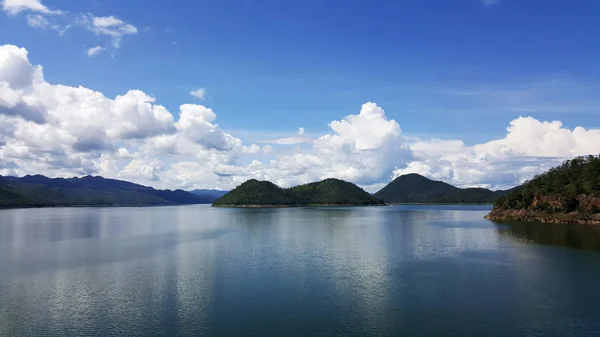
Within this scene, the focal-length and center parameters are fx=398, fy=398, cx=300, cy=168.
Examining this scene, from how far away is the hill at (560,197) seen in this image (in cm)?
11856

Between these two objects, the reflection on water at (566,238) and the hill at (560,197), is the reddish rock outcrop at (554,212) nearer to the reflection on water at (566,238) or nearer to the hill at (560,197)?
the hill at (560,197)

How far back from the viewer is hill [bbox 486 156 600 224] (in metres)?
119

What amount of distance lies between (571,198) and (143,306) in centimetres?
13398

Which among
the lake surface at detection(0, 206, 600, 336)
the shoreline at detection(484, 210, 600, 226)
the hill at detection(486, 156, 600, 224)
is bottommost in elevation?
the lake surface at detection(0, 206, 600, 336)

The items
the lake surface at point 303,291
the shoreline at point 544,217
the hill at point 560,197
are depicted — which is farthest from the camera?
the hill at point 560,197

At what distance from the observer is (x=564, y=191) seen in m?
130

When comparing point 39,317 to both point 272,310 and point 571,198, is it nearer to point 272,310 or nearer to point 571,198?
point 272,310

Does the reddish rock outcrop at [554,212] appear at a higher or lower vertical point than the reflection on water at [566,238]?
higher

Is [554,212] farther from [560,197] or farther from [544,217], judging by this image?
[560,197]

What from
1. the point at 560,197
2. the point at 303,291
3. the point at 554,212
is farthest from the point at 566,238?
the point at 303,291

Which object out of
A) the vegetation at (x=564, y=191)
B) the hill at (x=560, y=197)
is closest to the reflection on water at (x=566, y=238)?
the hill at (x=560, y=197)

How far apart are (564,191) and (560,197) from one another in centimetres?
290

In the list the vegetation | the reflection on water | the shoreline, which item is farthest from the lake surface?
the vegetation

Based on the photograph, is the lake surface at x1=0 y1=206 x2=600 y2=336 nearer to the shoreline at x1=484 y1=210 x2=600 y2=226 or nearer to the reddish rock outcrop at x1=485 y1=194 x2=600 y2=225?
the shoreline at x1=484 y1=210 x2=600 y2=226
